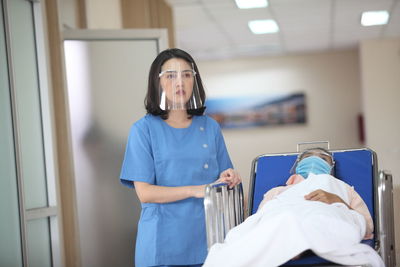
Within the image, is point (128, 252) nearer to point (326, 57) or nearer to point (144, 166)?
point (144, 166)

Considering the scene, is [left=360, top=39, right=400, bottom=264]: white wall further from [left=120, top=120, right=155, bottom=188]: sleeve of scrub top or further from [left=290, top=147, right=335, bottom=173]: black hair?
[left=120, top=120, right=155, bottom=188]: sleeve of scrub top

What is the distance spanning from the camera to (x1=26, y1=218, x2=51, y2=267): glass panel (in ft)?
12.6

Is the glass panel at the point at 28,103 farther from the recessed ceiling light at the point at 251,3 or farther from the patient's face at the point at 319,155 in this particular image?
the recessed ceiling light at the point at 251,3

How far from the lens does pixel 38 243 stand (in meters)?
3.96

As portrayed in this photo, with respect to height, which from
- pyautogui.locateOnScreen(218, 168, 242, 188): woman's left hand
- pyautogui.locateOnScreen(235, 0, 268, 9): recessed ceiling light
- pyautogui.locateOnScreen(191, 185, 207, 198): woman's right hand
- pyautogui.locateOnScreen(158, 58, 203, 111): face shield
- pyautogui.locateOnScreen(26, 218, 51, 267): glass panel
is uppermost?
pyautogui.locateOnScreen(235, 0, 268, 9): recessed ceiling light

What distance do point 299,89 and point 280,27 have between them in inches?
124

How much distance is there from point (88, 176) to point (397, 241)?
2.07 meters

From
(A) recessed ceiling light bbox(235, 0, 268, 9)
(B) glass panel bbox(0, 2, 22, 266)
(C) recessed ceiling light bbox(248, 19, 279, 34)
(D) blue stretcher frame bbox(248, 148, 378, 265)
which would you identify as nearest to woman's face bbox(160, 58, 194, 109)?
(D) blue stretcher frame bbox(248, 148, 378, 265)

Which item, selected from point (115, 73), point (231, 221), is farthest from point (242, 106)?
→ point (231, 221)

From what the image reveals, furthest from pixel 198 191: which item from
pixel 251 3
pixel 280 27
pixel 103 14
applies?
pixel 280 27

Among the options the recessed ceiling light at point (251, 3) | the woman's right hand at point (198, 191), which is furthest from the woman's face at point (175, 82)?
the recessed ceiling light at point (251, 3)

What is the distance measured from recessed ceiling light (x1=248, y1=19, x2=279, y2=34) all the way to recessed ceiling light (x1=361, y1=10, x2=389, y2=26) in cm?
117

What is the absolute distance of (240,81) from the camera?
11.9 metres

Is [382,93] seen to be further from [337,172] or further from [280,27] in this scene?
[337,172]
